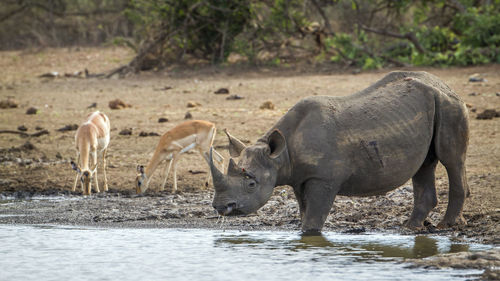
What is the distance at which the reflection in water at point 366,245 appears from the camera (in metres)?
6.48

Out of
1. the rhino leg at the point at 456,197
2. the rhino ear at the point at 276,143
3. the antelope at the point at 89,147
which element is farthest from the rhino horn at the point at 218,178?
the antelope at the point at 89,147

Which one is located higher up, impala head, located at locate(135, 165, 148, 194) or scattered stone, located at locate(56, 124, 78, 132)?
scattered stone, located at locate(56, 124, 78, 132)

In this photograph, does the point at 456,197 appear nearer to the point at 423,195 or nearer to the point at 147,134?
the point at 423,195

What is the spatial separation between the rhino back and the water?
0.60m

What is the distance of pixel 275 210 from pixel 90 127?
433cm

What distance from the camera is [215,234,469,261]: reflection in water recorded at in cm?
648

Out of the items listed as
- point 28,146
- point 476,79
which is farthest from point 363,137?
point 476,79

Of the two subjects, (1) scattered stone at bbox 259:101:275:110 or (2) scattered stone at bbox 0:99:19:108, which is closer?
(1) scattered stone at bbox 259:101:275:110

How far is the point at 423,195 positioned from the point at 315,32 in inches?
553

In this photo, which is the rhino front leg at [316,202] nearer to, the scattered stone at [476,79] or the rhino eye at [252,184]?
the rhino eye at [252,184]

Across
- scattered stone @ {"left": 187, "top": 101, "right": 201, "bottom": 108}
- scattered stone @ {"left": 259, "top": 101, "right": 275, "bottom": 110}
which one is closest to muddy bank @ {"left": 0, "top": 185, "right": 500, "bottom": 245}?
scattered stone @ {"left": 259, "top": 101, "right": 275, "bottom": 110}

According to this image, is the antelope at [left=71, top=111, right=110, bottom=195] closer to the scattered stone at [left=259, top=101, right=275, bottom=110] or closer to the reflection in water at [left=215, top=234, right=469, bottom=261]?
the scattered stone at [left=259, top=101, right=275, bottom=110]

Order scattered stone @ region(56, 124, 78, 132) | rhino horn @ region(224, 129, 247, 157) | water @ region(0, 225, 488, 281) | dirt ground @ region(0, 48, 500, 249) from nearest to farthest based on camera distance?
1. water @ region(0, 225, 488, 281)
2. rhino horn @ region(224, 129, 247, 157)
3. dirt ground @ region(0, 48, 500, 249)
4. scattered stone @ region(56, 124, 78, 132)

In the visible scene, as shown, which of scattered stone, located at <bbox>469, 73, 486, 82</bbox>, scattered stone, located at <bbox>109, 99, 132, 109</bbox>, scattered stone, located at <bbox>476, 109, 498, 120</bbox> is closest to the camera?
scattered stone, located at <bbox>476, 109, 498, 120</bbox>
